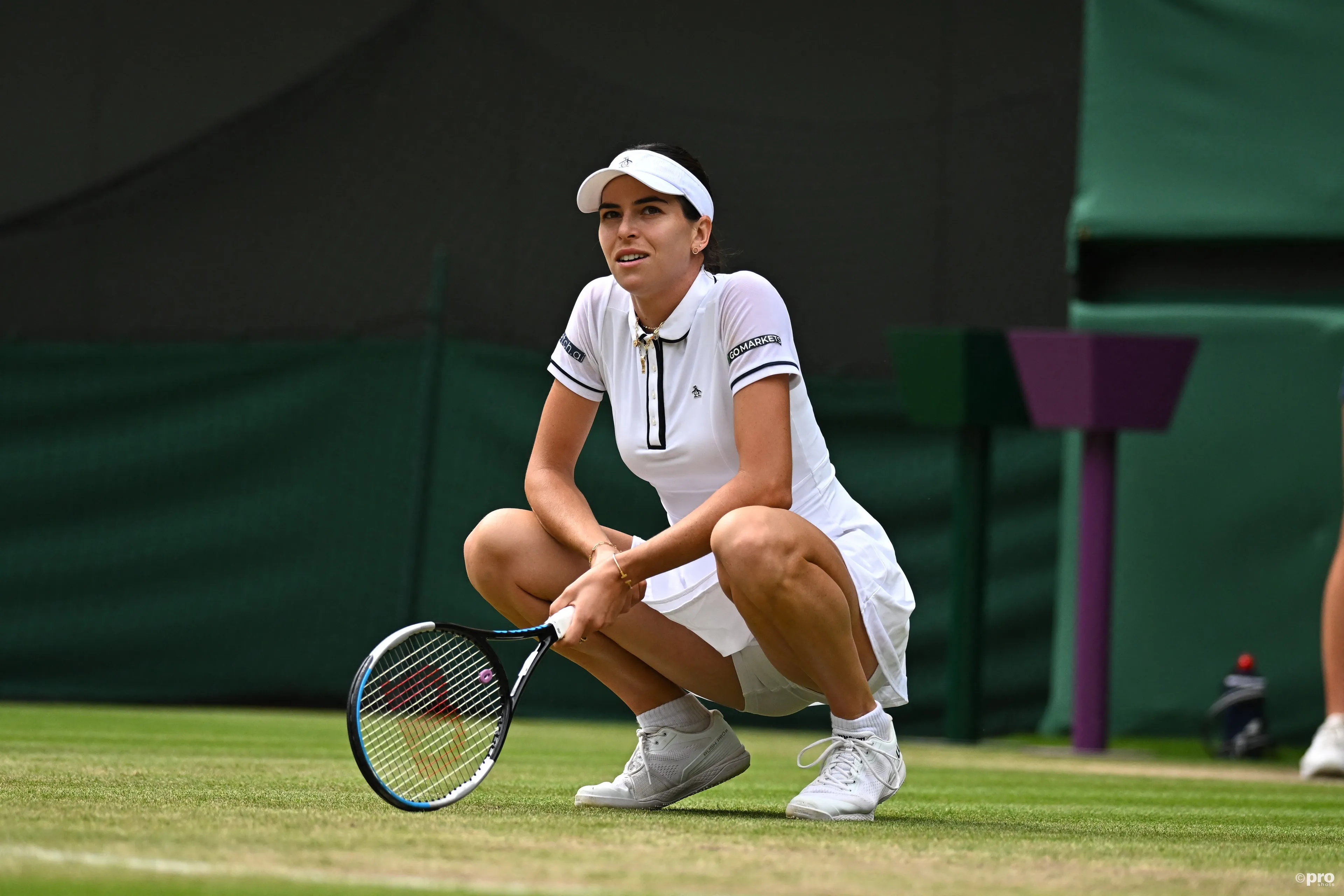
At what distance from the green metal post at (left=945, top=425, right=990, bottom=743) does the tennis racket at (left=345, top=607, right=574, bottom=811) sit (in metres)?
3.26

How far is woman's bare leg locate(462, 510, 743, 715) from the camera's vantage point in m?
2.99

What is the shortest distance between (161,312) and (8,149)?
117 centimetres

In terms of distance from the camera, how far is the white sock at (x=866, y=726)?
2.93m

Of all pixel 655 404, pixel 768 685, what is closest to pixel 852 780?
pixel 768 685

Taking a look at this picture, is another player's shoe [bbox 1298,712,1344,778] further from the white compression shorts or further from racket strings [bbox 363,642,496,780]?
racket strings [bbox 363,642,496,780]

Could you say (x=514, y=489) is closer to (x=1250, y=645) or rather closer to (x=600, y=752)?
(x=600, y=752)

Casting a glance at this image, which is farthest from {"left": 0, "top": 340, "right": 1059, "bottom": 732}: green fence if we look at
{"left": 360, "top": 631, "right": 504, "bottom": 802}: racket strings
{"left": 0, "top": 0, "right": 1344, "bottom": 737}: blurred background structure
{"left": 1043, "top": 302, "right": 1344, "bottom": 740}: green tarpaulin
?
{"left": 360, "top": 631, "right": 504, "bottom": 802}: racket strings

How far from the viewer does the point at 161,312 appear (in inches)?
319

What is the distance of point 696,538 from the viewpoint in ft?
9.37

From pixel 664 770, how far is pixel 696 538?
0.44 metres

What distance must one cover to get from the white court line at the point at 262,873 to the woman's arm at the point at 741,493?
34.9 inches

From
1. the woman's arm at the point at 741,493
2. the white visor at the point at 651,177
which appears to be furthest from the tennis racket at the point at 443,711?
the white visor at the point at 651,177

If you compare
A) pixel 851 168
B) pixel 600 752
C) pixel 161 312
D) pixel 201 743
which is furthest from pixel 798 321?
pixel 201 743

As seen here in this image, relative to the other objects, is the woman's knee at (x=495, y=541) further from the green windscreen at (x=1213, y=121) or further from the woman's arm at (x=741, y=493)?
the green windscreen at (x=1213, y=121)
